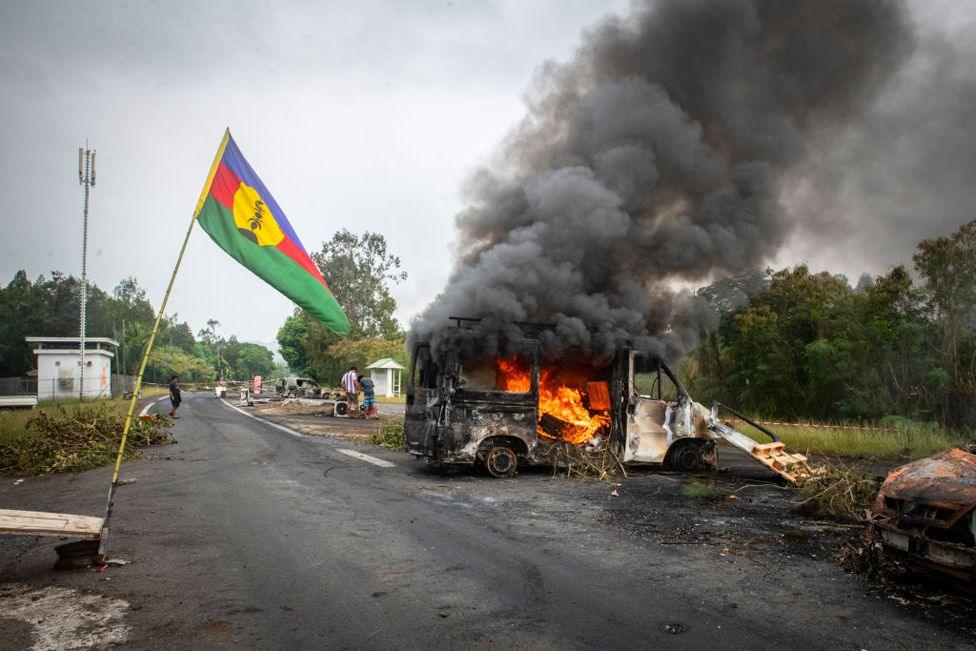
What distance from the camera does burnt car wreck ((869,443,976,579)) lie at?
361 centimetres

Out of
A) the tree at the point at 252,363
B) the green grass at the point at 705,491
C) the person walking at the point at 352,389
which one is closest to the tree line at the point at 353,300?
the person walking at the point at 352,389

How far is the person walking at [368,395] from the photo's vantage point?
63.6 ft

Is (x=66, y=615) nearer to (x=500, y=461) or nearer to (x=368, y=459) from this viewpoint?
(x=500, y=461)

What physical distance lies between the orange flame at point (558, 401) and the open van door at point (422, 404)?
113cm

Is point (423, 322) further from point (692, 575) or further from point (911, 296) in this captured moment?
point (911, 296)

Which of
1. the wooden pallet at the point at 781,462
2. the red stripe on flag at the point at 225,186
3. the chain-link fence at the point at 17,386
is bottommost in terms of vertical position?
the chain-link fence at the point at 17,386

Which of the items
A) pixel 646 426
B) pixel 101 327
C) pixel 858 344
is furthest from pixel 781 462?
pixel 101 327

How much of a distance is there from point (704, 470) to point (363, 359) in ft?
130

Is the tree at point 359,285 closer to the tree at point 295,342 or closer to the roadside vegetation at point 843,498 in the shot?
the tree at point 295,342

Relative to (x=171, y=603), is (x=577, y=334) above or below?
above

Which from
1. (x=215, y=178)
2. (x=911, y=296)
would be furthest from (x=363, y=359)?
(x=215, y=178)

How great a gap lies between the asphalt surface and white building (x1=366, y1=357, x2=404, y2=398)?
33770 millimetres

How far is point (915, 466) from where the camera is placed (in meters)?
4.39

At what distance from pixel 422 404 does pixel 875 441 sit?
369 inches
